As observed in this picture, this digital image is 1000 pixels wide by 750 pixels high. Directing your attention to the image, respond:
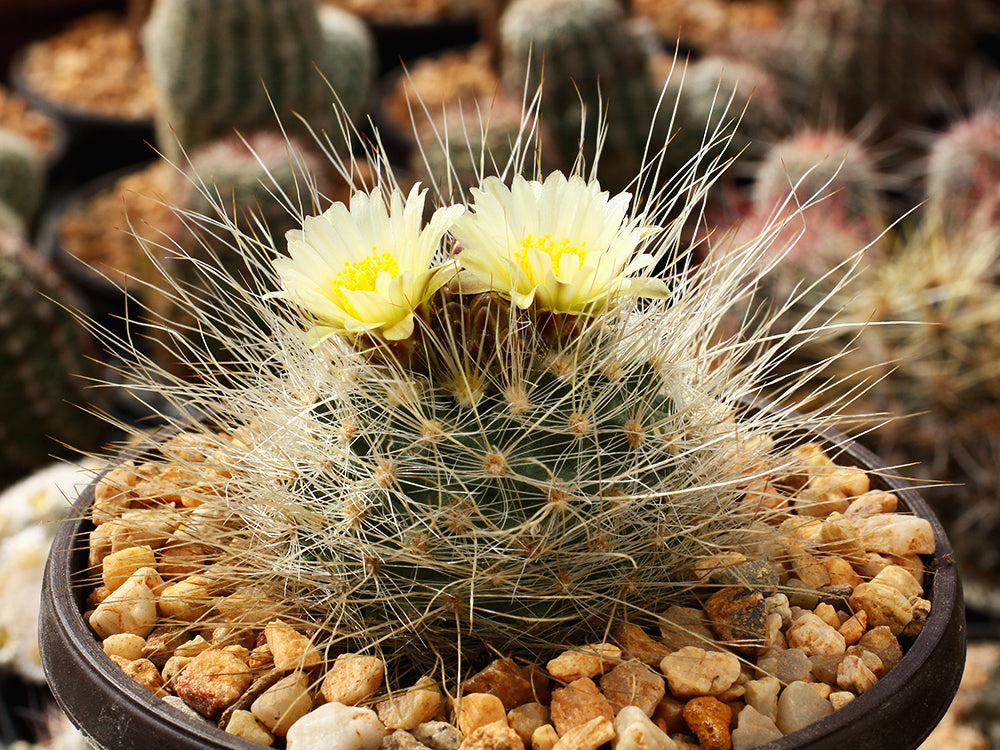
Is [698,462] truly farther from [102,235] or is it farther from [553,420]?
[102,235]

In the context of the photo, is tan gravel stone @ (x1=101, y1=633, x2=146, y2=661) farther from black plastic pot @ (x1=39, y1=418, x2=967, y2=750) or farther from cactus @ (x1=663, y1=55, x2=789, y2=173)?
cactus @ (x1=663, y1=55, x2=789, y2=173)

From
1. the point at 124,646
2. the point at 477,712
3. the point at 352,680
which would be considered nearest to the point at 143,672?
the point at 124,646

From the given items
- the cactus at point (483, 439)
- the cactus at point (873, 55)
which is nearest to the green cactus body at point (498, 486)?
the cactus at point (483, 439)

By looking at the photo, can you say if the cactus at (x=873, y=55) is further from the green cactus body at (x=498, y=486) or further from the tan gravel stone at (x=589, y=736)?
the tan gravel stone at (x=589, y=736)

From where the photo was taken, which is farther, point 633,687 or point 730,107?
point 730,107

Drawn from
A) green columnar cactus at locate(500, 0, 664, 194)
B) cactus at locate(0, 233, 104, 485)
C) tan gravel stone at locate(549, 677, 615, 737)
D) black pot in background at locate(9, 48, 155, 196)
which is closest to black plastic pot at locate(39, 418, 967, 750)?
tan gravel stone at locate(549, 677, 615, 737)

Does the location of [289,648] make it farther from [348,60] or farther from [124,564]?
[348,60]
